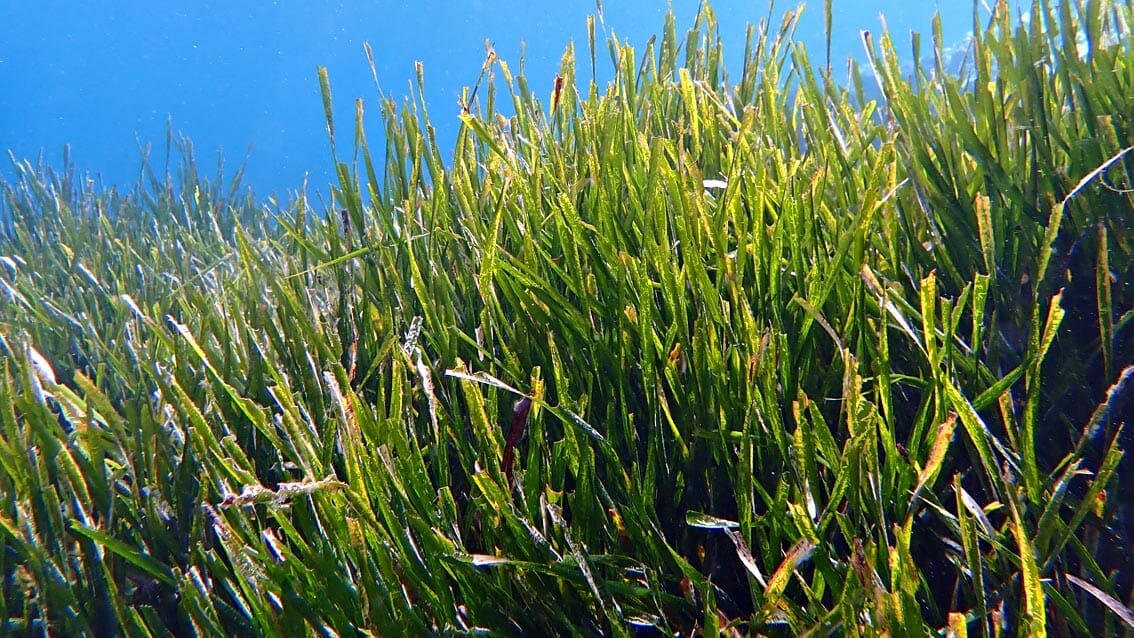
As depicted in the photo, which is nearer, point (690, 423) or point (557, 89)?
point (690, 423)

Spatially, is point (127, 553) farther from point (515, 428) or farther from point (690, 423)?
point (690, 423)

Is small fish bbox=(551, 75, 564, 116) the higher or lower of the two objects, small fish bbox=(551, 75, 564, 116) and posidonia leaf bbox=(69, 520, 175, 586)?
the higher

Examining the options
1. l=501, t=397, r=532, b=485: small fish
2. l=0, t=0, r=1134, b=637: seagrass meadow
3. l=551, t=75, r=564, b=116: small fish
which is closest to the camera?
l=0, t=0, r=1134, b=637: seagrass meadow

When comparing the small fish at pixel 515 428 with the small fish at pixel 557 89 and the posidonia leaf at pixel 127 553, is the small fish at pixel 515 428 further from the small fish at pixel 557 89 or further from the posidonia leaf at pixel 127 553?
the small fish at pixel 557 89

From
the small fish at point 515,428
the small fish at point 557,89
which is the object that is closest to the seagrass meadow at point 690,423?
the small fish at point 515,428

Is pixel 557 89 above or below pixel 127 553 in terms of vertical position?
above

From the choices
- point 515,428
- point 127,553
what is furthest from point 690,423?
point 127,553

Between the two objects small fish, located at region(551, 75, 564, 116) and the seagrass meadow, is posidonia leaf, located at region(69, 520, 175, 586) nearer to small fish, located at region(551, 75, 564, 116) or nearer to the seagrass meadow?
the seagrass meadow

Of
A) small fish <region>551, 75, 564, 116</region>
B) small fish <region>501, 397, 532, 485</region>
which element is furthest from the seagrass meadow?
small fish <region>551, 75, 564, 116</region>

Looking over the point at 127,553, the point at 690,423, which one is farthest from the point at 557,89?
the point at 127,553
